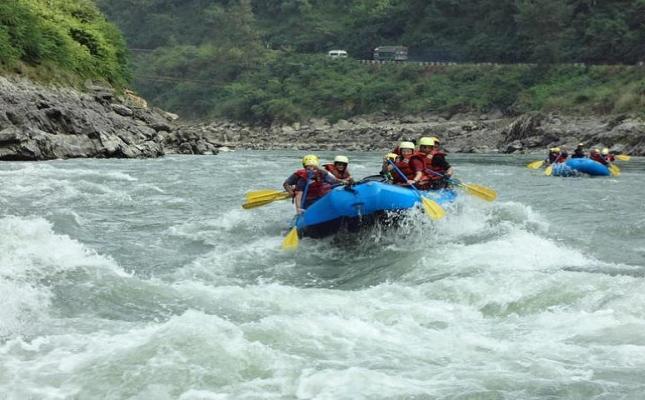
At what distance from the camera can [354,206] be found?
9.64 m

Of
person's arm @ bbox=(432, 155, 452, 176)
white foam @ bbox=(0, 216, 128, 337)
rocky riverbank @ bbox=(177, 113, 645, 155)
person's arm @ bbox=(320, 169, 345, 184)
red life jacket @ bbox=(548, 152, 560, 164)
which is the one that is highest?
person's arm @ bbox=(432, 155, 452, 176)

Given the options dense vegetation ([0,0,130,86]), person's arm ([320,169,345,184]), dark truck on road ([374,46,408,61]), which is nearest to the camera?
person's arm ([320,169,345,184])

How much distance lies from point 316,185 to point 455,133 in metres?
34.7

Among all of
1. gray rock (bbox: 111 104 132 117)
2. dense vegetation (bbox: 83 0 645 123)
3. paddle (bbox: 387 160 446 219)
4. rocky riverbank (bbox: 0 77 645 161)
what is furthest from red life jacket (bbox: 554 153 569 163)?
dense vegetation (bbox: 83 0 645 123)

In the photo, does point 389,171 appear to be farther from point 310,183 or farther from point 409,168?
point 310,183

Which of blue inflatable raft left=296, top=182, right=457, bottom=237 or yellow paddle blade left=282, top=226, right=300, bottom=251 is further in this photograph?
yellow paddle blade left=282, top=226, right=300, bottom=251

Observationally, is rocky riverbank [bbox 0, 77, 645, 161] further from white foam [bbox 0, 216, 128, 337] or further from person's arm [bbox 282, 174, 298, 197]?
white foam [bbox 0, 216, 128, 337]

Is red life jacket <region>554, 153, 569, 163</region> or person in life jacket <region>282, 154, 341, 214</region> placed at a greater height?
person in life jacket <region>282, 154, 341, 214</region>

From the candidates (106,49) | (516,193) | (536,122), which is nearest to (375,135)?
(536,122)

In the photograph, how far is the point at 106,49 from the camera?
27.7 meters

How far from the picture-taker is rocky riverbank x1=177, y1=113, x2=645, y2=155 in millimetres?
34134

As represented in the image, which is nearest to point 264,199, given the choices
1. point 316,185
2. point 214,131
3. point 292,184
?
point 292,184

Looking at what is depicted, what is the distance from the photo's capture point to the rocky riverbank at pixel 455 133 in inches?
1344

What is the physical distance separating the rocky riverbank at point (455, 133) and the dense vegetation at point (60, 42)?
348cm
